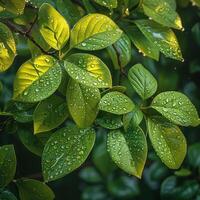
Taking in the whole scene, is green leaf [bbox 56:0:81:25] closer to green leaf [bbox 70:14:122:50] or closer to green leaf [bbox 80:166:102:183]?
green leaf [bbox 70:14:122:50]

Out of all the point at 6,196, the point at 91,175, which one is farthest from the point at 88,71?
the point at 91,175

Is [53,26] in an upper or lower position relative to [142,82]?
upper

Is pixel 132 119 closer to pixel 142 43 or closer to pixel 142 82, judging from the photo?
pixel 142 82

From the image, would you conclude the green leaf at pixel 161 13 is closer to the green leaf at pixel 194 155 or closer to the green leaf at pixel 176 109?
the green leaf at pixel 176 109

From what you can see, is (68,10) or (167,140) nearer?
(167,140)

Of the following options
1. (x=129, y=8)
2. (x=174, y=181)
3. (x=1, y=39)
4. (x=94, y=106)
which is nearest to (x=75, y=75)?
(x=94, y=106)

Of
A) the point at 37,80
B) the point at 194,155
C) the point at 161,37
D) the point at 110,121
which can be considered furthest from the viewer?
the point at 194,155

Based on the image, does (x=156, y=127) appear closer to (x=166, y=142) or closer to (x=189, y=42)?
(x=166, y=142)
